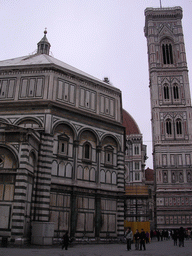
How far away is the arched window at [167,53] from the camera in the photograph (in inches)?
2405

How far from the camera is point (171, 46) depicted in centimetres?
6212

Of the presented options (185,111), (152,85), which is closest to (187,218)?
(185,111)

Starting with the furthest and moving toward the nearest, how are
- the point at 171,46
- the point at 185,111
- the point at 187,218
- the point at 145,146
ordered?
the point at 145,146, the point at 171,46, the point at 185,111, the point at 187,218

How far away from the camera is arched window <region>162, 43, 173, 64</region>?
6109cm

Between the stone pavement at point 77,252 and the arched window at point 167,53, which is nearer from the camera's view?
the stone pavement at point 77,252

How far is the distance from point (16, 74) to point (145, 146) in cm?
6513

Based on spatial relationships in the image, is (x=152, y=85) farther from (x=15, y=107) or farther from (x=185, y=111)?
(x=15, y=107)

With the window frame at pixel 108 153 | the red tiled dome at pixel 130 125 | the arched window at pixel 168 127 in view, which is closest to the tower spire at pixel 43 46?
the window frame at pixel 108 153

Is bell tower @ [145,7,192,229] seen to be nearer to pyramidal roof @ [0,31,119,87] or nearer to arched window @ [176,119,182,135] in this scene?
arched window @ [176,119,182,135]

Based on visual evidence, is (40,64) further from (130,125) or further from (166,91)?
(130,125)

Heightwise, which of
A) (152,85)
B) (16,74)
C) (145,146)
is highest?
(152,85)

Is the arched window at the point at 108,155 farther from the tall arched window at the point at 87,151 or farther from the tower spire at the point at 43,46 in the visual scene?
the tower spire at the point at 43,46

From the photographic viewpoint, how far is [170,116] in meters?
56.1

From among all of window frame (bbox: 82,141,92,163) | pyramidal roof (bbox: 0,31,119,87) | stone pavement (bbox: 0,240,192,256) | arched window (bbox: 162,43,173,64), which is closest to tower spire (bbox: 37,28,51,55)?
pyramidal roof (bbox: 0,31,119,87)
